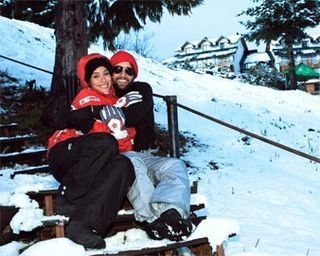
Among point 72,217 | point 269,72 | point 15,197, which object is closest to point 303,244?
point 72,217

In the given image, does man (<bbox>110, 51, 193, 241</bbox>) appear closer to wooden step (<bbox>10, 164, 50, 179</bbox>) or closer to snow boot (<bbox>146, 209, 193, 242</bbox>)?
snow boot (<bbox>146, 209, 193, 242</bbox>)

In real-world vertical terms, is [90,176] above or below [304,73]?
below

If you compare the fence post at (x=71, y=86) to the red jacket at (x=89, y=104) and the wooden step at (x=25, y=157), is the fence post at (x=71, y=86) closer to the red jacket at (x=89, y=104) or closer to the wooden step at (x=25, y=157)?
the wooden step at (x=25, y=157)

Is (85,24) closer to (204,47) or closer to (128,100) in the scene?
(128,100)

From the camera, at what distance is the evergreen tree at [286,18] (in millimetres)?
23219

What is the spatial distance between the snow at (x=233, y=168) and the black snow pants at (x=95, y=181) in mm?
231

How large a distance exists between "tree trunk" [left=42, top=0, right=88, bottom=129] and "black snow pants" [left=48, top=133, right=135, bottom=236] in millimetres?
3565

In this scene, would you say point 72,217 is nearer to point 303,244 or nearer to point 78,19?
point 303,244

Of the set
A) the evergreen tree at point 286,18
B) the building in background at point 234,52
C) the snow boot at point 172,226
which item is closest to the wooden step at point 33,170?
the snow boot at point 172,226

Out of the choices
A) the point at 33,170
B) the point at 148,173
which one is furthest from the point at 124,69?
the point at 33,170

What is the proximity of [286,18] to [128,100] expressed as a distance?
20839 mm

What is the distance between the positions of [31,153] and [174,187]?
10.7ft

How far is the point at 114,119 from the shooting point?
361 centimetres

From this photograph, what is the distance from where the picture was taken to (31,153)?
6242mm
